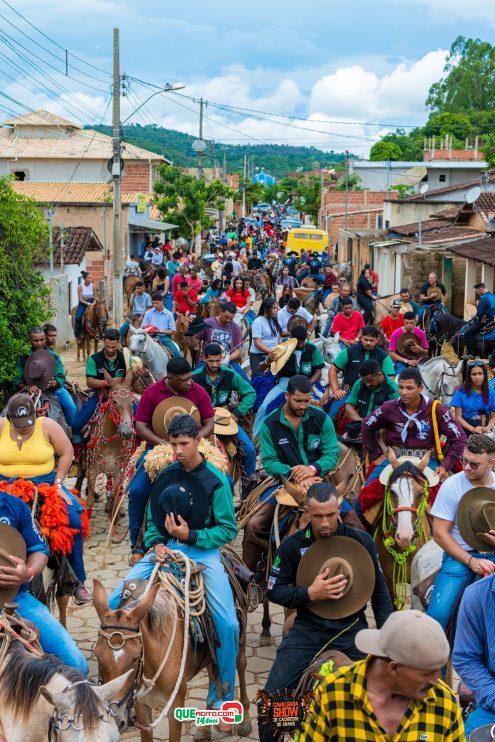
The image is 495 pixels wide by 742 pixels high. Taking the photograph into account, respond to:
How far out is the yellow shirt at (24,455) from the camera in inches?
320

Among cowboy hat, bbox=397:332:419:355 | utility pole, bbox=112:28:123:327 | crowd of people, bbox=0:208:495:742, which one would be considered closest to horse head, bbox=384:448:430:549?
crowd of people, bbox=0:208:495:742

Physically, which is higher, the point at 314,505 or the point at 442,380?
the point at 314,505

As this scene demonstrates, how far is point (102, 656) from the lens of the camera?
17.5ft

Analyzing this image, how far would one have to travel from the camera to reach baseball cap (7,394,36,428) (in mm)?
7941

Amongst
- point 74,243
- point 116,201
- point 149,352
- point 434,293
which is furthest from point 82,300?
point 149,352

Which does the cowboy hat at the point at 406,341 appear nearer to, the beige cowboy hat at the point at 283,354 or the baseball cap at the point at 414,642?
the beige cowboy hat at the point at 283,354

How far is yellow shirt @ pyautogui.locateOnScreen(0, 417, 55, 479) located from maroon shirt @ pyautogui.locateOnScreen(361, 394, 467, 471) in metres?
3.05

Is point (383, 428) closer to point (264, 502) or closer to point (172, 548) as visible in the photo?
point (264, 502)

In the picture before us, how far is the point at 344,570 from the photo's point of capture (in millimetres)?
5590

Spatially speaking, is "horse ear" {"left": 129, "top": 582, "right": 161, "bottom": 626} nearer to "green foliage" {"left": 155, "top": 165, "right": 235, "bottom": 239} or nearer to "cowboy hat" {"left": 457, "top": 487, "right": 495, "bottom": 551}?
A: "cowboy hat" {"left": 457, "top": 487, "right": 495, "bottom": 551}

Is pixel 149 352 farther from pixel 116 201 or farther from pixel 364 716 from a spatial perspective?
pixel 116 201

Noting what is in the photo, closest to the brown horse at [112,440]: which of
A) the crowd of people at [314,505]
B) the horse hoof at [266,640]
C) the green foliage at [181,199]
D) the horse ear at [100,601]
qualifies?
the crowd of people at [314,505]

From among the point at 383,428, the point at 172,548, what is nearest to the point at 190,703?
the point at 172,548

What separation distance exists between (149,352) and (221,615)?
8.21m
